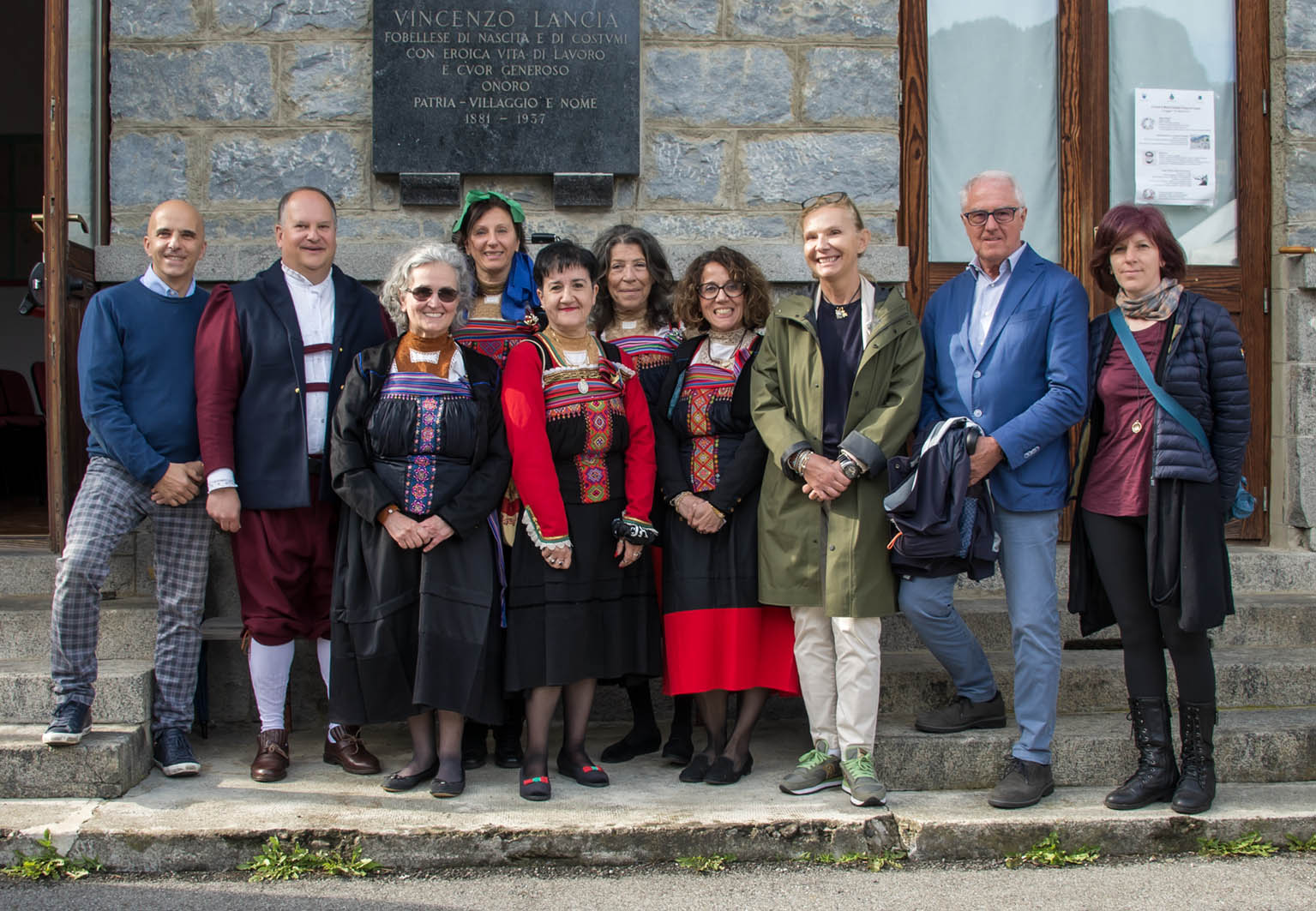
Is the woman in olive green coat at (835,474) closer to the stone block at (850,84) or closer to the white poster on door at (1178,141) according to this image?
the stone block at (850,84)

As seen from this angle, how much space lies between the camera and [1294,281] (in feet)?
17.1

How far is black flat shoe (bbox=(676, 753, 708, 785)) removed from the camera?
3779mm

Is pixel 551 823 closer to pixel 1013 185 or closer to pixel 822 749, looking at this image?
pixel 822 749

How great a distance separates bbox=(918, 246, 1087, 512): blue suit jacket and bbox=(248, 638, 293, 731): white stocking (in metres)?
2.39

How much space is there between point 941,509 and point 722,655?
875 mm

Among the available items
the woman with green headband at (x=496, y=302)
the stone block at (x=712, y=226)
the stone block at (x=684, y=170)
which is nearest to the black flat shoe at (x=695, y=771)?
the woman with green headband at (x=496, y=302)

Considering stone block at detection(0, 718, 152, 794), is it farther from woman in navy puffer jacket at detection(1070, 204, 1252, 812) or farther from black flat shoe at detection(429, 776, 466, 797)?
woman in navy puffer jacket at detection(1070, 204, 1252, 812)

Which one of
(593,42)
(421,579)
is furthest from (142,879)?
(593,42)

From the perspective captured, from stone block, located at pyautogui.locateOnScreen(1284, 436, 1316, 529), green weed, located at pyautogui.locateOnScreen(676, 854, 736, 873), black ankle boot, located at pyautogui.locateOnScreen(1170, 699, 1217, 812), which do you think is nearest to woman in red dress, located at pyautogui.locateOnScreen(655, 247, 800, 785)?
green weed, located at pyautogui.locateOnScreen(676, 854, 736, 873)

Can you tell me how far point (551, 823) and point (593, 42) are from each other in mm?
3305

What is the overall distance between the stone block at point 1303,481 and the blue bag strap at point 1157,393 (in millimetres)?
2079

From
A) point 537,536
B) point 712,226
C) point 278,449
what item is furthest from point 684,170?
point 278,449

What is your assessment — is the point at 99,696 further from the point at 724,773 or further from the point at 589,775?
the point at 724,773

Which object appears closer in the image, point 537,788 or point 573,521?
point 537,788
